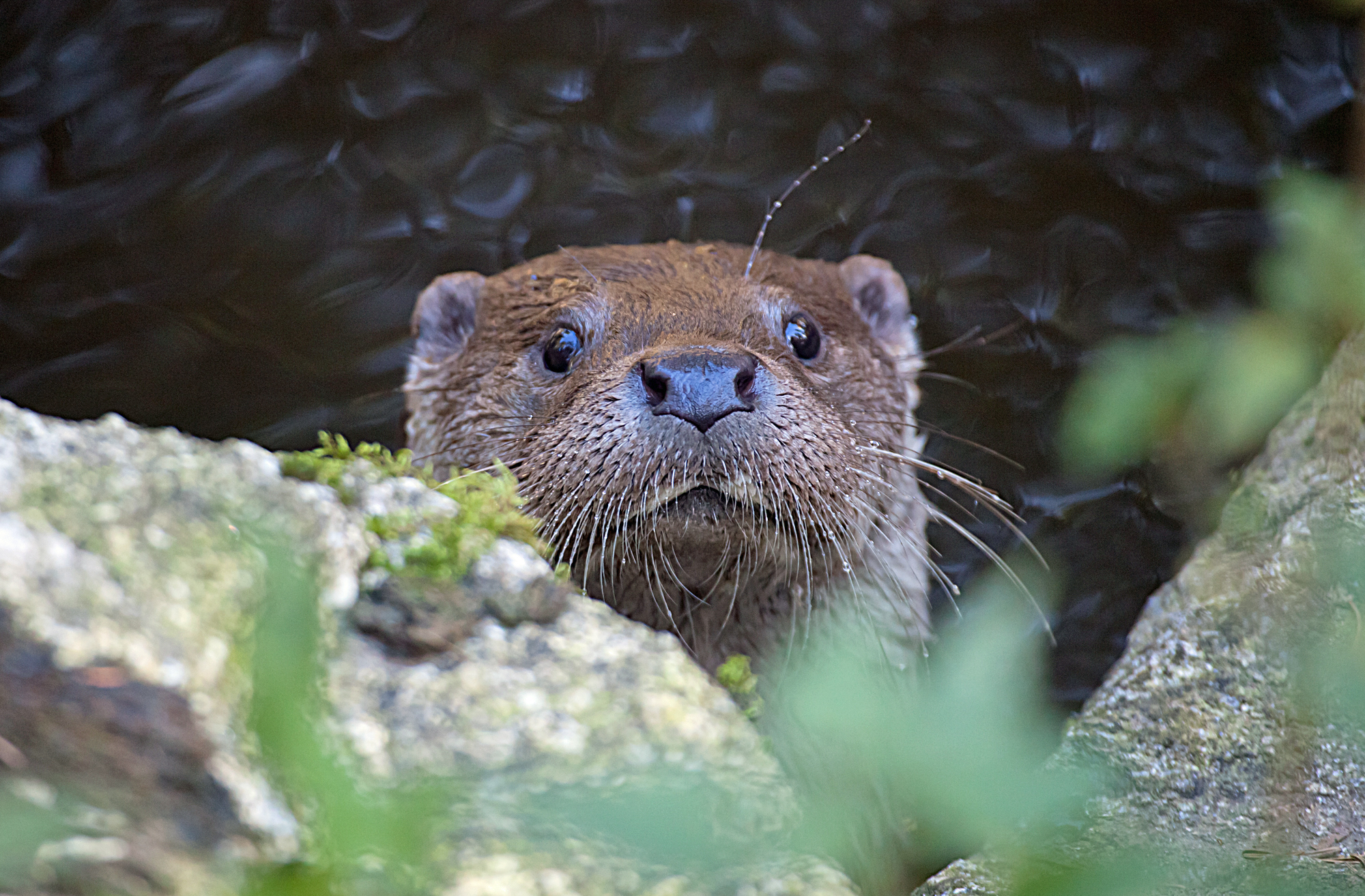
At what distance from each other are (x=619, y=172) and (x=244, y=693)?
3.88 metres

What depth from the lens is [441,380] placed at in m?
3.46

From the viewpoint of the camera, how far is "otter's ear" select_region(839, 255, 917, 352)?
3.71 meters

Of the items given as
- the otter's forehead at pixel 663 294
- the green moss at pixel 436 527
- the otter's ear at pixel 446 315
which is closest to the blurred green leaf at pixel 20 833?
the green moss at pixel 436 527

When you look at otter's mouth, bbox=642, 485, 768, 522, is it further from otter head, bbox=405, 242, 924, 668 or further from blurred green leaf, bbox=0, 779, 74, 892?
blurred green leaf, bbox=0, 779, 74, 892

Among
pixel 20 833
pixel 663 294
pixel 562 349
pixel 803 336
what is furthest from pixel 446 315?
pixel 20 833

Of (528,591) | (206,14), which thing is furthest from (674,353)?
(206,14)

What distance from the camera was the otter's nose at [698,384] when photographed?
2391 mm

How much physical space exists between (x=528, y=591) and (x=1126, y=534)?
3.17 metres

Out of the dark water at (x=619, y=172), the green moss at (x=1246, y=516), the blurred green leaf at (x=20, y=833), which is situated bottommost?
the blurred green leaf at (x=20, y=833)

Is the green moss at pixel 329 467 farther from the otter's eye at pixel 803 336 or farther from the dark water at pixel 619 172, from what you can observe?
the dark water at pixel 619 172

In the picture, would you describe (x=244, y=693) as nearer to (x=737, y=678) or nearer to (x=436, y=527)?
(x=436, y=527)

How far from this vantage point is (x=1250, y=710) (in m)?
2.30

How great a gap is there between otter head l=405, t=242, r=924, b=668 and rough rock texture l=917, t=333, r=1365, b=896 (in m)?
0.69

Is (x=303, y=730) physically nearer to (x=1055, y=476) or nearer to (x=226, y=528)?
(x=226, y=528)
